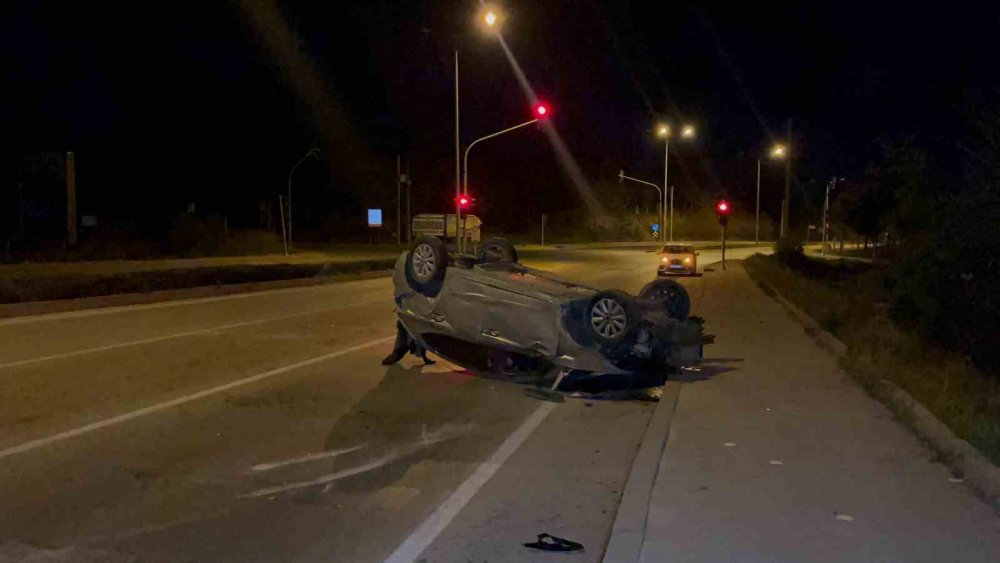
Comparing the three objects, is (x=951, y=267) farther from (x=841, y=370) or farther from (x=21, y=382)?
(x=21, y=382)

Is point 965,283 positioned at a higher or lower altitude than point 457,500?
higher

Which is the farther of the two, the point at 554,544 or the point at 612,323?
the point at 612,323

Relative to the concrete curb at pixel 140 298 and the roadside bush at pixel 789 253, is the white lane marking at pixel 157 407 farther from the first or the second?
the roadside bush at pixel 789 253

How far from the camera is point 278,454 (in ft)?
24.2

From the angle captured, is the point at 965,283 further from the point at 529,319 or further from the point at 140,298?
the point at 140,298

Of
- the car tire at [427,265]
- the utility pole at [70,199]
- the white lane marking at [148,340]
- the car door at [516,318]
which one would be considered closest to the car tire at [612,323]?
the car door at [516,318]

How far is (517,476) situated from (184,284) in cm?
2030

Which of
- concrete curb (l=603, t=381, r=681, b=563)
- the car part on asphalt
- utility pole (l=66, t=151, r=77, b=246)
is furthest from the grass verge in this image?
utility pole (l=66, t=151, r=77, b=246)

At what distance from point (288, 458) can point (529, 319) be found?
11.0ft

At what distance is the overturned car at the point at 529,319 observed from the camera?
31.2 feet

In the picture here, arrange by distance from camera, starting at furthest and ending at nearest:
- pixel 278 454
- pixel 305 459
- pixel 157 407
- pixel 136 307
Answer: pixel 136 307 < pixel 157 407 < pixel 278 454 < pixel 305 459

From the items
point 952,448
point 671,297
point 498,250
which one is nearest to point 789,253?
point 498,250

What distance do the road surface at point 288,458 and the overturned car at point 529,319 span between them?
50 cm

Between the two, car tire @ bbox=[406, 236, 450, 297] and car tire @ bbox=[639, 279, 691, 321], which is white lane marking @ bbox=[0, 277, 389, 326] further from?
car tire @ bbox=[639, 279, 691, 321]
